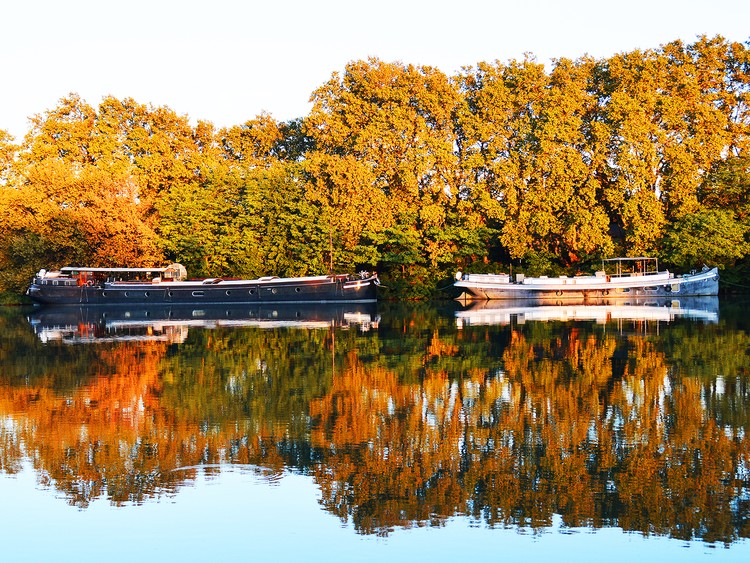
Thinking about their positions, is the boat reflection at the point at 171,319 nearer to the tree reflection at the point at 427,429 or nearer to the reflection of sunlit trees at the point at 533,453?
the tree reflection at the point at 427,429

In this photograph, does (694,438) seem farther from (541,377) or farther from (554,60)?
(554,60)

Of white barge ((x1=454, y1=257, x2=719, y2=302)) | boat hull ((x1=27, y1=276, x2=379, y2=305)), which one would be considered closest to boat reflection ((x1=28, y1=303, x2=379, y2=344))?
boat hull ((x1=27, y1=276, x2=379, y2=305))

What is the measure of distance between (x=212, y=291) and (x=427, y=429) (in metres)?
37.5

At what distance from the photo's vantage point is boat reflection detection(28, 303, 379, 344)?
28.7 meters

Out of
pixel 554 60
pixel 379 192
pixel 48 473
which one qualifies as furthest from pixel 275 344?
pixel 554 60

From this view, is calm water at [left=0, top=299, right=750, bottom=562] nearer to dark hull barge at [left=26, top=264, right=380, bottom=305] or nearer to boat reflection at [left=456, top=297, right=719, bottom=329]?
boat reflection at [left=456, top=297, right=719, bottom=329]

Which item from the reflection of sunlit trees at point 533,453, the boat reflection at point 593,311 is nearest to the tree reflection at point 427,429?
the reflection of sunlit trees at point 533,453

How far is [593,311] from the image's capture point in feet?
118

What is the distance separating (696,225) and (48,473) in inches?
1705

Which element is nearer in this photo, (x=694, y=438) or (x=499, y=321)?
(x=694, y=438)

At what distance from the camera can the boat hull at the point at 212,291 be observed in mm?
47219

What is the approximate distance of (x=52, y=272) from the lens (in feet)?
166

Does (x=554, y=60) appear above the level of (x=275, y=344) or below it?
above

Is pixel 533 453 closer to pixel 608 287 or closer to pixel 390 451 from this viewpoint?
pixel 390 451
